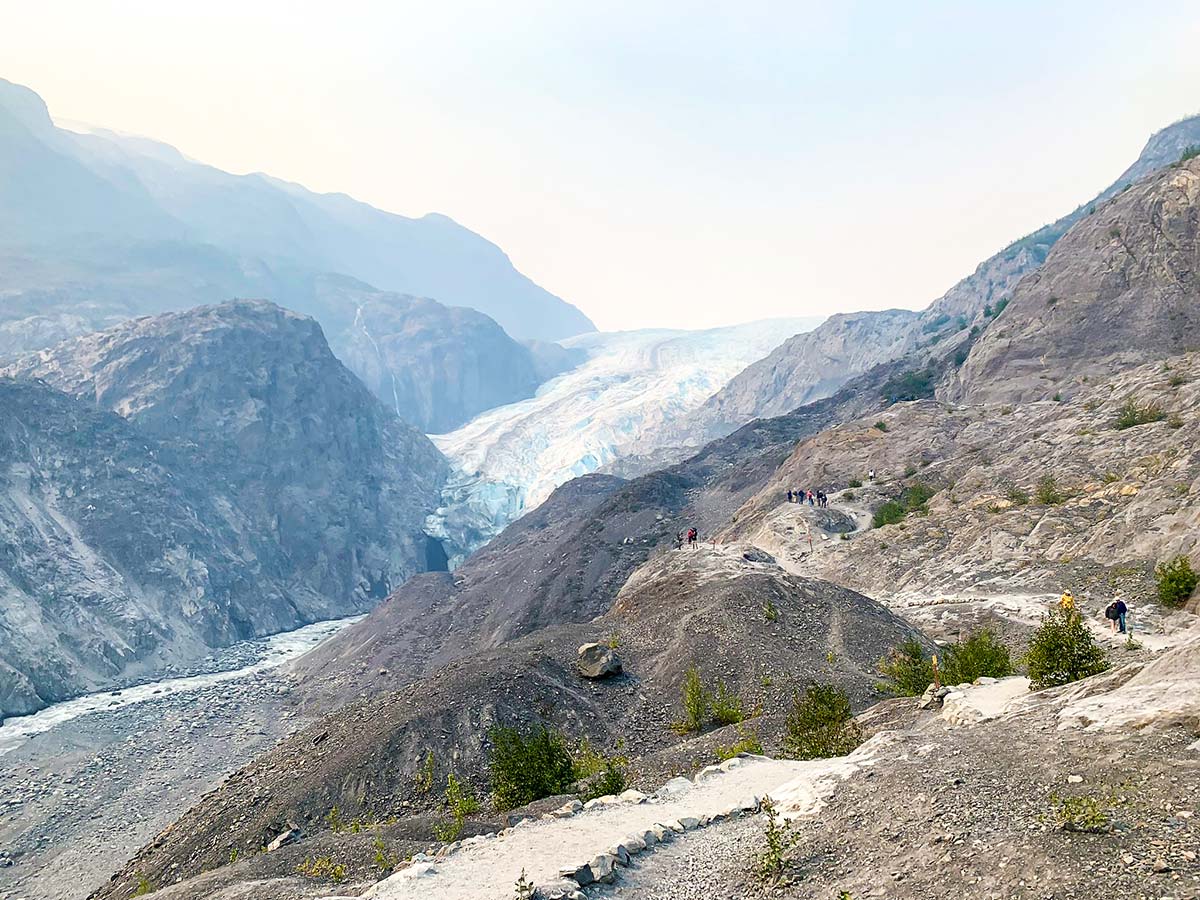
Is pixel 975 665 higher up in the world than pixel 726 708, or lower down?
higher up

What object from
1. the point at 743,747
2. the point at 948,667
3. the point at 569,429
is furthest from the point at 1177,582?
the point at 569,429

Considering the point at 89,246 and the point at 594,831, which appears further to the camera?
the point at 89,246

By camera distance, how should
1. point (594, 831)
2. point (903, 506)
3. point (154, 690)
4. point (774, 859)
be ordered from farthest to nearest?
point (154, 690) < point (903, 506) < point (594, 831) < point (774, 859)

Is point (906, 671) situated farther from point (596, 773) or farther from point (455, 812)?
point (455, 812)

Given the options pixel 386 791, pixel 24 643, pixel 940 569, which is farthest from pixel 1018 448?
pixel 24 643

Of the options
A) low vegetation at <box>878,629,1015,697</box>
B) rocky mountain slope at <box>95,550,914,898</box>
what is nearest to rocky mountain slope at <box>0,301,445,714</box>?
rocky mountain slope at <box>95,550,914,898</box>

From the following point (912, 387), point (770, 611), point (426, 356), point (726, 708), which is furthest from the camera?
point (426, 356)

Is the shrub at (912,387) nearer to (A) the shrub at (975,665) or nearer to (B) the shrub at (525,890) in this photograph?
(A) the shrub at (975,665)
